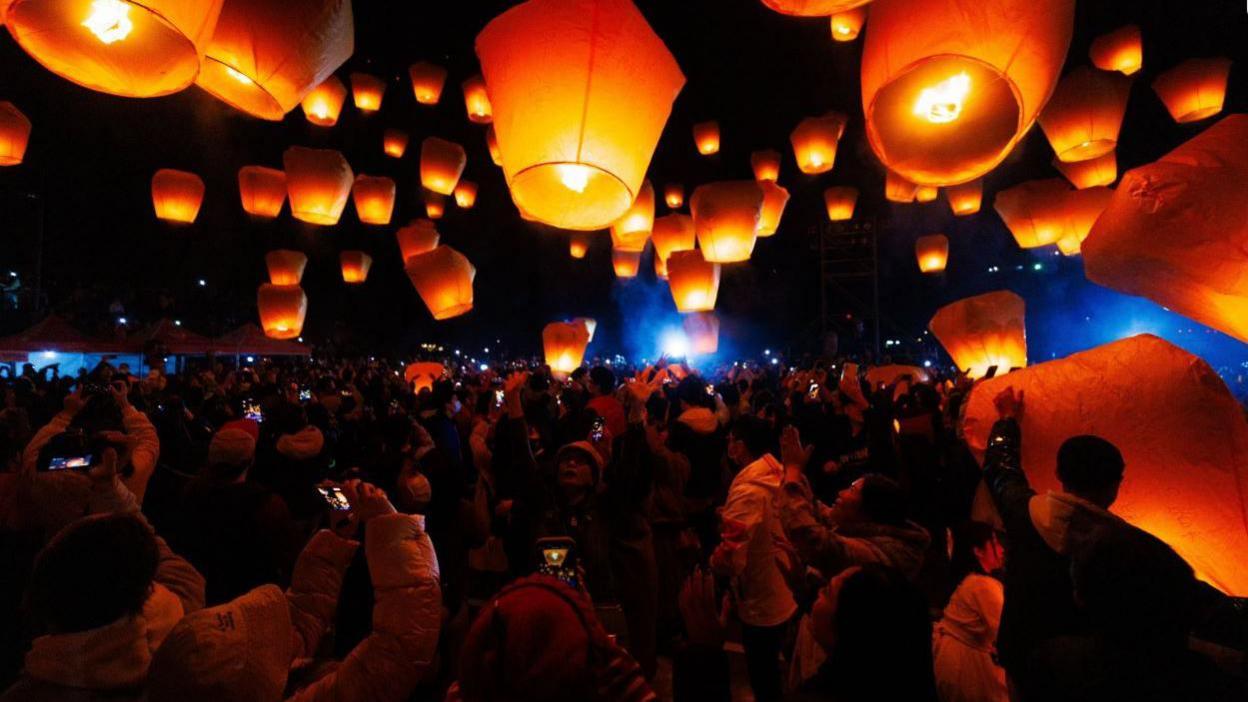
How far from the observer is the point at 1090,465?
6.46ft

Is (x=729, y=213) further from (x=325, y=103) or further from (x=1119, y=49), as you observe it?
(x=1119, y=49)

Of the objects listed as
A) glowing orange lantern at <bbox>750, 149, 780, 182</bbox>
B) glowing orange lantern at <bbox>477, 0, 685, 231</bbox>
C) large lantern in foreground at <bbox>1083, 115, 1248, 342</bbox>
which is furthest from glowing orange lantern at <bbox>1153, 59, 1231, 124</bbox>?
glowing orange lantern at <bbox>477, 0, 685, 231</bbox>

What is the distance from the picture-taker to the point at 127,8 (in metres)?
2.10

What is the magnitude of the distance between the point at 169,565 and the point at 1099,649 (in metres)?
2.66

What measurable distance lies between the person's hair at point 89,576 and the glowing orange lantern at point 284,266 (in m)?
8.49

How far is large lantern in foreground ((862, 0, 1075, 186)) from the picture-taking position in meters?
2.00

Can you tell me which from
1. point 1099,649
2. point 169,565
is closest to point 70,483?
point 169,565

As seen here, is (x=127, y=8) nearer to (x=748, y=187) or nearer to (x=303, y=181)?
(x=303, y=181)

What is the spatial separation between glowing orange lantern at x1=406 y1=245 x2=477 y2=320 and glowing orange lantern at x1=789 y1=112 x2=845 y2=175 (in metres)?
5.02

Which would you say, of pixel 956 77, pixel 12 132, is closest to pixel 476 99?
pixel 12 132

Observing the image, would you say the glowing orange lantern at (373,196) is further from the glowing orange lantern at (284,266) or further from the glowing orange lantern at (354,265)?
the glowing orange lantern at (354,265)

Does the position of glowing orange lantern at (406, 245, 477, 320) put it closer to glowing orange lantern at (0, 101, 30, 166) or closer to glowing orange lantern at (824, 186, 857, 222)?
glowing orange lantern at (0, 101, 30, 166)

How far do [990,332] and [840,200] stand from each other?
5703 millimetres

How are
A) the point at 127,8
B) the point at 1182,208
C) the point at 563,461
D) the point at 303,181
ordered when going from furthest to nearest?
1. the point at 303,181
2. the point at 563,461
3. the point at 127,8
4. the point at 1182,208
